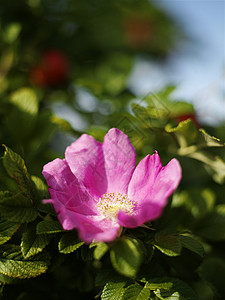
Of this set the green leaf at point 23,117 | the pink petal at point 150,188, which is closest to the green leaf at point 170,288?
the pink petal at point 150,188

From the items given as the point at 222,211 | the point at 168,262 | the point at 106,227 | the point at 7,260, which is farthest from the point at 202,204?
the point at 7,260

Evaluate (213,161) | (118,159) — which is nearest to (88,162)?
(118,159)

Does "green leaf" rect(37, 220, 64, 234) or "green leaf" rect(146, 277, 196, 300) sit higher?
"green leaf" rect(37, 220, 64, 234)

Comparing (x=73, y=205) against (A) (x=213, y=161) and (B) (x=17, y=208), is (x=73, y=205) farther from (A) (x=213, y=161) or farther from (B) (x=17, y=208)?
(A) (x=213, y=161)

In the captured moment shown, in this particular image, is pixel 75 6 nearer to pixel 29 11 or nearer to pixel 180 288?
pixel 29 11

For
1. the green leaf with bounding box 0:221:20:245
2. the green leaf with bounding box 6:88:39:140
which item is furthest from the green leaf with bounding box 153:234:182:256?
the green leaf with bounding box 6:88:39:140

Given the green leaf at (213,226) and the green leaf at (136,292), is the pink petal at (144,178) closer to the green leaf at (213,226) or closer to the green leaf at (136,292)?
the green leaf at (136,292)

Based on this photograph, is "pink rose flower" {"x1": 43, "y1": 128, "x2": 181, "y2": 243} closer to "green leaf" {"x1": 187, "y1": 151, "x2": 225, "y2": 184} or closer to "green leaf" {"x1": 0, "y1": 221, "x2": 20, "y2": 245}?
"green leaf" {"x1": 0, "y1": 221, "x2": 20, "y2": 245}
